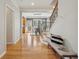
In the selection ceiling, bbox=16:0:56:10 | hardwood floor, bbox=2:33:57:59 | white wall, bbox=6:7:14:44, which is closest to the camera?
hardwood floor, bbox=2:33:57:59

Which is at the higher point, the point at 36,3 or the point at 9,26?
the point at 36,3

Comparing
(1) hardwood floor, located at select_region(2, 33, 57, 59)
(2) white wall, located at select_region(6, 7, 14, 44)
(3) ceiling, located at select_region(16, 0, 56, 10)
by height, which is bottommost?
(1) hardwood floor, located at select_region(2, 33, 57, 59)

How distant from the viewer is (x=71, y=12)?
4109mm

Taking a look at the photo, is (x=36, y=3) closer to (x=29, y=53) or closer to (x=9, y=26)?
(x=9, y=26)

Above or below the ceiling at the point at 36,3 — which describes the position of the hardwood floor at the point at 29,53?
below

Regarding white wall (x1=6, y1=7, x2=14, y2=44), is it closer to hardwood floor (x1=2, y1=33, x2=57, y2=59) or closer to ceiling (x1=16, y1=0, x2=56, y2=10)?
hardwood floor (x1=2, y1=33, x2=57, y2=59)

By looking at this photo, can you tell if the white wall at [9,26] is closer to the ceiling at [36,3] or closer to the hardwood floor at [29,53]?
the hardwood floor at [29,53]

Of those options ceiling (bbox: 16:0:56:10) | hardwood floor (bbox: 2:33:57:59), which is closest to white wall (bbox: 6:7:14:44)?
hardwood floor (bbox: 2:33:57:59)

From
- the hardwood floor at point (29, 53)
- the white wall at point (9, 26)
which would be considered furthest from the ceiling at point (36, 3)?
the hardwood floor at point (29, 53)

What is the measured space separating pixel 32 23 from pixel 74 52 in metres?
19.7

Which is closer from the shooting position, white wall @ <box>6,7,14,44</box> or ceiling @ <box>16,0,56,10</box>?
white wall @ <box>6,7,14,44</box>

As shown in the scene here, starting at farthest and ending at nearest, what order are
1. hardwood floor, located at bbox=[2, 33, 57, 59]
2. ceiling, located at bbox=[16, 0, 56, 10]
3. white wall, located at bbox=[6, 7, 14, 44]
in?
ceiling, located at bbox=[16, 0, 56, 10]
white wall, located at bbox=[6, 7, 14, 44]
hardwood floor, located at bbox=[2, 33, 57, 59]

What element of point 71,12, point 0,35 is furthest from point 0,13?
point 71,12

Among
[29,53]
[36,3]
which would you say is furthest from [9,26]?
[29,53]
